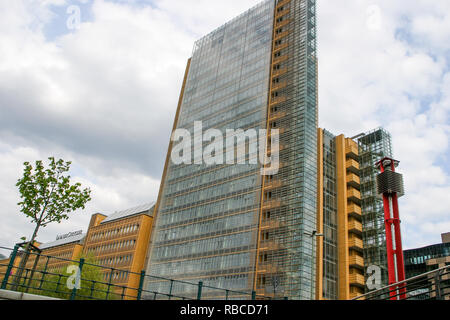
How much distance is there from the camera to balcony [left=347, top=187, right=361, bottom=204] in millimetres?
65062

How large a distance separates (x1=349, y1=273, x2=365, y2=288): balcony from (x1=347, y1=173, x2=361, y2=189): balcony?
15523mm

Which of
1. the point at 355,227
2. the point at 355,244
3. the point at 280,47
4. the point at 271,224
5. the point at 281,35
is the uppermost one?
the point at 281,35

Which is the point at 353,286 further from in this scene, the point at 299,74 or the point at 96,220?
the point at 96,220

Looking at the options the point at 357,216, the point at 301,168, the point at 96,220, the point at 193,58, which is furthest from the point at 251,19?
the point at 96,220

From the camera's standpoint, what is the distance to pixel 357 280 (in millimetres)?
57531

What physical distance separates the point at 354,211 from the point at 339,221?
310cm

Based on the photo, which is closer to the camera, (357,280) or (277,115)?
(357,280)

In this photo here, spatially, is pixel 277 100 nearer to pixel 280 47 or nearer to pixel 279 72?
pixel 279 72

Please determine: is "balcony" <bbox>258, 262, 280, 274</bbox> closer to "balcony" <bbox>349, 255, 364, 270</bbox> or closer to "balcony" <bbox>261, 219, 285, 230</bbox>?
"balcony" <bbox>261, 219, 285, 230</bbox>

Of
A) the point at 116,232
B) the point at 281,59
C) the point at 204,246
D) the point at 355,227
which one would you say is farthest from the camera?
the point at 116,232

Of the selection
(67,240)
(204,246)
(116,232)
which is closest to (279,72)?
(204,246)

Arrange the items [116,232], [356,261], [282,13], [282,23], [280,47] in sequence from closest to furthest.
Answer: [356,261], [280,47], [282,23], [282,13], [116,232]

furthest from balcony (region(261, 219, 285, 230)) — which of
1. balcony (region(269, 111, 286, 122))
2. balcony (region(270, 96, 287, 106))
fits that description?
balcony (region(270, 96, 287, 106))
